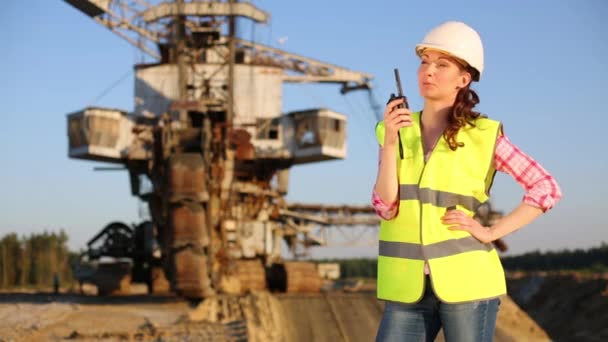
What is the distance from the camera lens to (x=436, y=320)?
4207mm

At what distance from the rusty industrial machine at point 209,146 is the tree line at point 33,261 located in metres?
21.8

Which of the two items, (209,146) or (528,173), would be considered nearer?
(528,173)

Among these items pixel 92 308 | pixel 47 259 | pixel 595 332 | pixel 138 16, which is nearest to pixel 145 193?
pixel 138 16

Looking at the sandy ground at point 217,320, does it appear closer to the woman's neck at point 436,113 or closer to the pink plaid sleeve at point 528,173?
the woman's neck at point 436,113

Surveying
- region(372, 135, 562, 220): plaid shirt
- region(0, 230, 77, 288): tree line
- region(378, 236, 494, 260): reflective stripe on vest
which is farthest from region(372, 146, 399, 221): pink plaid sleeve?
region(0, 230, 77, 288): tree line

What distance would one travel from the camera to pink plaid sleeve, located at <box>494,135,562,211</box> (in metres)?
4.28

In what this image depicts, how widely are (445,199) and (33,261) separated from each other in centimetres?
6073

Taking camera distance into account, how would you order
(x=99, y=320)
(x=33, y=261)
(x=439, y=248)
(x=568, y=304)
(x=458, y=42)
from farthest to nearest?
(x=33, y=261) < (x=568, y=304) < (x=99, y=320) < (x=458, y=42) < (x=439, y=248)

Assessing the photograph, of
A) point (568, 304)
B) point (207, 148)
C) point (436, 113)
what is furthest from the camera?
point (568, 304)

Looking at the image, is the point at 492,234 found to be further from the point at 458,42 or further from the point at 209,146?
the point at 209,146

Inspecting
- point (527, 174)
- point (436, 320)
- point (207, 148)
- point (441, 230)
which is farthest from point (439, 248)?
point (207, 148)

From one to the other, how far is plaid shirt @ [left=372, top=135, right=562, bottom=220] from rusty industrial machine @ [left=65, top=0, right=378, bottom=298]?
21967 millimetres

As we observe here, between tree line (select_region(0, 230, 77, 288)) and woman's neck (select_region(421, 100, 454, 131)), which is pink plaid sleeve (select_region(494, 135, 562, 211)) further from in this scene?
tree line (select_region(0, 230, 77, 288))

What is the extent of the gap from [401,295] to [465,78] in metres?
1.01
